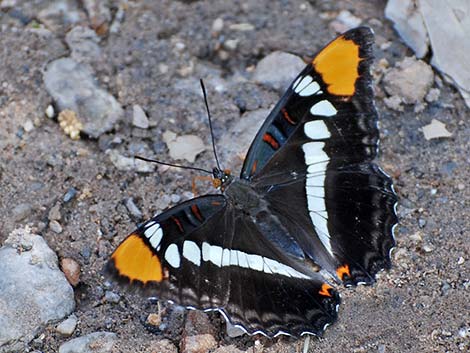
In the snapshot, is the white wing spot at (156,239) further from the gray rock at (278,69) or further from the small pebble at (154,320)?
the gray rock at (278,69)

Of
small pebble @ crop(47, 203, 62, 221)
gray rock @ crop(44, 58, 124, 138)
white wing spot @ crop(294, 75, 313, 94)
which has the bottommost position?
small pebble @ crop(47, 203, 62, 221)

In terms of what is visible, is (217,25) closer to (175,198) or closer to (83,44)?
(83,44)

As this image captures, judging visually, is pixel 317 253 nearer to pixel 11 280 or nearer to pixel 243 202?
pixel 243 202

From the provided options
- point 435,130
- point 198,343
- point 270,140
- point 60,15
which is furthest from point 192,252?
point 60,15

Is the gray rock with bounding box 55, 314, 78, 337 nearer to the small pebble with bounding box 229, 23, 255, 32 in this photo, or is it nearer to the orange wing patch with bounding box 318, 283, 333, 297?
the orange wing patch with bounding box 318, 283, 333, 297

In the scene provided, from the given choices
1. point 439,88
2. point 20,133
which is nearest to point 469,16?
point 439,88

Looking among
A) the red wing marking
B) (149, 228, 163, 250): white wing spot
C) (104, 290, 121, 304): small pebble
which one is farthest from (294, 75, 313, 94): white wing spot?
(104, 290, 121, 304): small pebble
